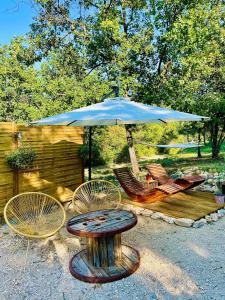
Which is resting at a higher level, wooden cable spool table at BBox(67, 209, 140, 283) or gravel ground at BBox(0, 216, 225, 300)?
wooden cable spool table at BBox(67, 209, 140, 283)

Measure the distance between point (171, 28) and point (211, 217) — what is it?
558cm

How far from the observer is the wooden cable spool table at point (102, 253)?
331 centimetres

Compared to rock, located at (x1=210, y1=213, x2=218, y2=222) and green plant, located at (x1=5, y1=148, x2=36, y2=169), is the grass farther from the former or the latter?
green plant, located at (x1=5, y1=148, x2=36, y2=169)

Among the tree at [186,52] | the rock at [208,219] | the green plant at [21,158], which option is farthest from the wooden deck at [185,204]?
the tree at [186,52]

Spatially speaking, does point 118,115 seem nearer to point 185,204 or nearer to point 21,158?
point 21,158

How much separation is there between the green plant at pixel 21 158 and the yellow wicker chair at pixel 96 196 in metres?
1.21

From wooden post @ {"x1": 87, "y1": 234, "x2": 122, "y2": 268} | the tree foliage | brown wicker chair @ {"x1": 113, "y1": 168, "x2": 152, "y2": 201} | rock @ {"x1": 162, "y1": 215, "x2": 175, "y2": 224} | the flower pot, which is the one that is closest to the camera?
wooden post @ {"x1": 87, "y1": 234, "x2": 122, "y2": 268}

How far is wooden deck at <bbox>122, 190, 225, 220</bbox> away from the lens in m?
5.37

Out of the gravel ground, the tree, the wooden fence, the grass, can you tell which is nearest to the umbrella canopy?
the wooden fence

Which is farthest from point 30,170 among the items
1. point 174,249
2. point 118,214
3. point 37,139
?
point 174,249

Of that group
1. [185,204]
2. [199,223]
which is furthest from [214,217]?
[185,204]

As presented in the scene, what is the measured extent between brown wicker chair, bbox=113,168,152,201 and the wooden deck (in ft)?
0.58

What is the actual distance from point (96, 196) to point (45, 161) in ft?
5.45

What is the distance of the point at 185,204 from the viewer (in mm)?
5945
